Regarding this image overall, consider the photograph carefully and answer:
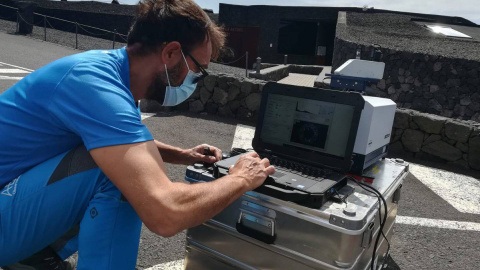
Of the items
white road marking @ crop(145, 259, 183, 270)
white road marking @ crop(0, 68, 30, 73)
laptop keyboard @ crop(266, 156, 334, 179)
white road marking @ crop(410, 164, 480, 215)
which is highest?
laptop keyboard @ crop(266, 156, 334, 179)

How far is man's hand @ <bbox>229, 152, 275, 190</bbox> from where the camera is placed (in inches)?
72.1

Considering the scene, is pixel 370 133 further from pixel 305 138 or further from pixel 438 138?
pixel 438 138

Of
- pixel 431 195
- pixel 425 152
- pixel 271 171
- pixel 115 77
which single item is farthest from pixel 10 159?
pixel 425 152

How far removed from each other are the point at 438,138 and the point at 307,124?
487cm

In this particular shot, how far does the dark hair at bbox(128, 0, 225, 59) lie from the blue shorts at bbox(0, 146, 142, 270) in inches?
25.0

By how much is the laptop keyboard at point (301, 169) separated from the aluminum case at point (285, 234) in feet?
0.57

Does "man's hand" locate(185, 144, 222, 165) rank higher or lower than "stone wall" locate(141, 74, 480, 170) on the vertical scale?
higher

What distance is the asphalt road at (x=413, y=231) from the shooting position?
10.4ft

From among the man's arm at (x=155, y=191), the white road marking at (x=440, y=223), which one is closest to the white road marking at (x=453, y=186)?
the white road marking at (x=440, y=223)

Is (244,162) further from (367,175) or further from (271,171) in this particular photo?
(367,175)

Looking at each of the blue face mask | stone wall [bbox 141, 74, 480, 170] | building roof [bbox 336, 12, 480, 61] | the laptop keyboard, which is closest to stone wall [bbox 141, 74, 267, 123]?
stone wall [bbox 141, 74, 480, 170]

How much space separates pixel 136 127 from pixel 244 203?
0.70 metres

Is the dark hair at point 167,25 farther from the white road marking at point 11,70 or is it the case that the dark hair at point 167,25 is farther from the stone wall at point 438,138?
the white road marking at point 11,70

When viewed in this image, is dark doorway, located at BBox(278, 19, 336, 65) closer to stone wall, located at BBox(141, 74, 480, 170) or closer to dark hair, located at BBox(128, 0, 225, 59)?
stone wall, located at BBox(141, 74, 480, 170)
